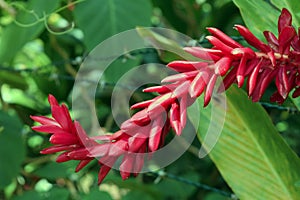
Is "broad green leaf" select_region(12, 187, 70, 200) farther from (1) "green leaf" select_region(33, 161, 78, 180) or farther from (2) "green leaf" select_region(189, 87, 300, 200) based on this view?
(2) "green leaf" select_region(189, 87, 300, 200)

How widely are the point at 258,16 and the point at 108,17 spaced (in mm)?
658

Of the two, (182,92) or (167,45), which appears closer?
(182,92)

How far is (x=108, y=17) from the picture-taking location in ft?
6.00

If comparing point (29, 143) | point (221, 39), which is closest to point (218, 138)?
point (221, 39)

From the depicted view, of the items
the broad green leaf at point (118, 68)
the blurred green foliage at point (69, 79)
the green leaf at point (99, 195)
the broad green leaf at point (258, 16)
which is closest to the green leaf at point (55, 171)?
the blurred green foliage at point (69, 79)

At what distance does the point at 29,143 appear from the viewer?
237cm

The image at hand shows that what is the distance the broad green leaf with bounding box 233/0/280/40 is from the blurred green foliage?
1.81ft

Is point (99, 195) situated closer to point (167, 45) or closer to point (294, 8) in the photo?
point (167, 45)

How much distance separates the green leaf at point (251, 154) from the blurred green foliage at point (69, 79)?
1.67 ft

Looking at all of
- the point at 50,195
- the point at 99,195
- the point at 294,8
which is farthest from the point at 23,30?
the point at 294,8

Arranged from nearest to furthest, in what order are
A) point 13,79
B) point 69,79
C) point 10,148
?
point 10,148 → point 69,79 → point 13,79

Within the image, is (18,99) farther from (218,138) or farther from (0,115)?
(218,138)

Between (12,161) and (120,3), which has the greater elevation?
(120,3)

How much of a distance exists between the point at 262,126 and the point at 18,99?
49.9 inches
